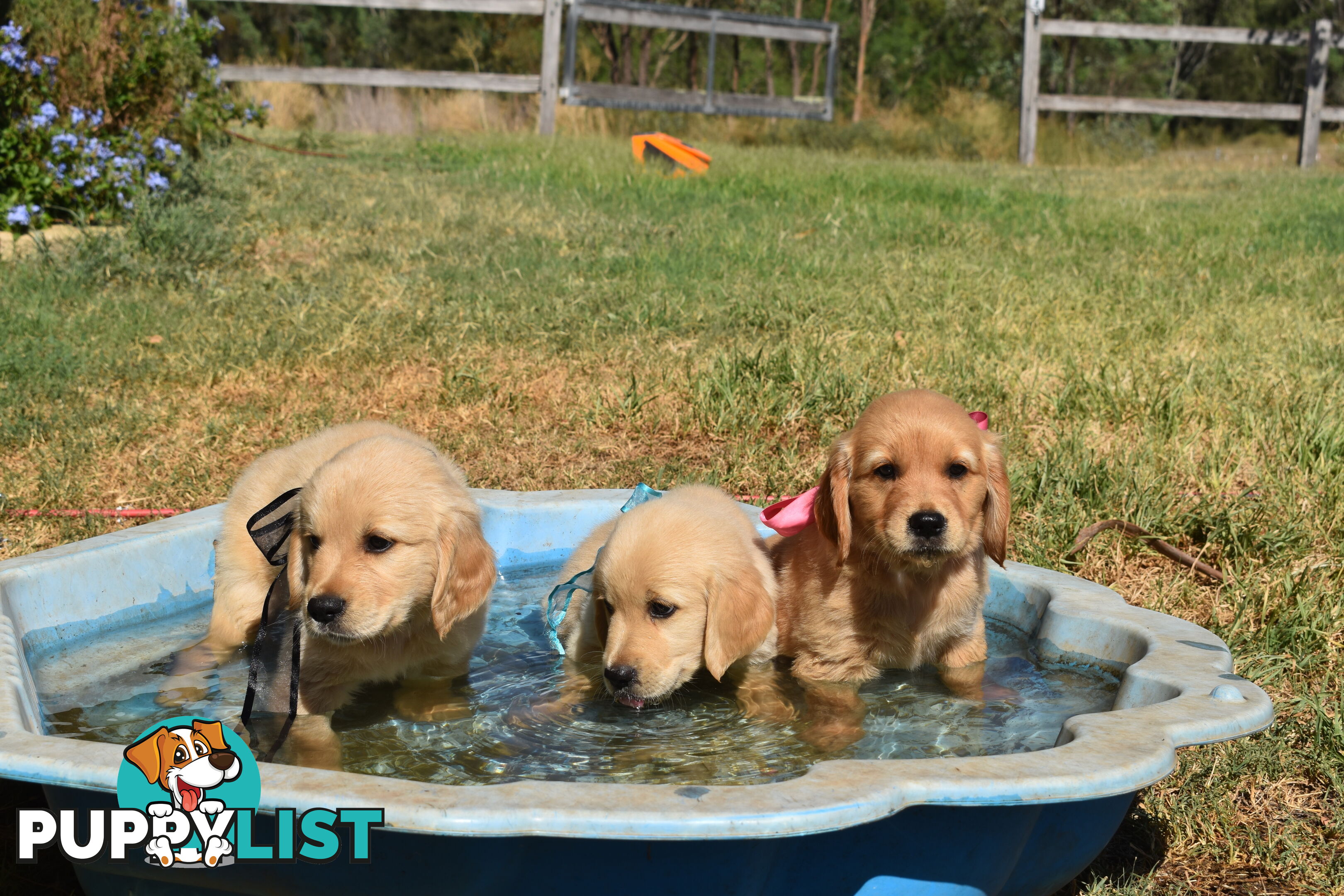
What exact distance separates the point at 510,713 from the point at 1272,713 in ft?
5.83

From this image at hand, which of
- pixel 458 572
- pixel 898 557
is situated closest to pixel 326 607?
pixel 458 572

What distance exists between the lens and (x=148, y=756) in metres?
2.20

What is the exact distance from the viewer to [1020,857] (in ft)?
7.72

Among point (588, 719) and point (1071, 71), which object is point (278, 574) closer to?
point (588, 719)

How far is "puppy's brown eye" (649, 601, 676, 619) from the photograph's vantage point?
10.5 ft

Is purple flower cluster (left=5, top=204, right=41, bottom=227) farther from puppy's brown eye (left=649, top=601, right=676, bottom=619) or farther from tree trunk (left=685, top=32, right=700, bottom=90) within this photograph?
tree trunk (left=685, top=32, right=700, bottom=90)

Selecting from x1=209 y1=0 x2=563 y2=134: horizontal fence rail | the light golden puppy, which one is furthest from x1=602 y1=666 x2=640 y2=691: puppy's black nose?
x1=209 y1=0 x2=563 y2=134: horizontal fence rail

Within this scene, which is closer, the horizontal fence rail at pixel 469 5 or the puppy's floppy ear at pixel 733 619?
the puppy's floppy ear at pixel 733 619

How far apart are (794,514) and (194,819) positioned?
211 cm

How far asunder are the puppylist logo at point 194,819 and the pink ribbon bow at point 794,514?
1911mm

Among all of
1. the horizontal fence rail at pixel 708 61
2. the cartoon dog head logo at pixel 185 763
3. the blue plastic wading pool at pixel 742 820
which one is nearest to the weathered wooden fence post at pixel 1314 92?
the horizontal fence rail at pixel 708 61

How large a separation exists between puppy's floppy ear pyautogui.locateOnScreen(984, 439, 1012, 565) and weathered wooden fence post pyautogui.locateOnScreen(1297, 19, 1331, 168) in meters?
16.8

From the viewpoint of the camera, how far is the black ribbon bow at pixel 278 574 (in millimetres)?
2943

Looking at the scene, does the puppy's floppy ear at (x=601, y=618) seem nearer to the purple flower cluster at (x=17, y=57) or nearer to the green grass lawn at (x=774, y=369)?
the green grass lawn at (x=774, y=369)
